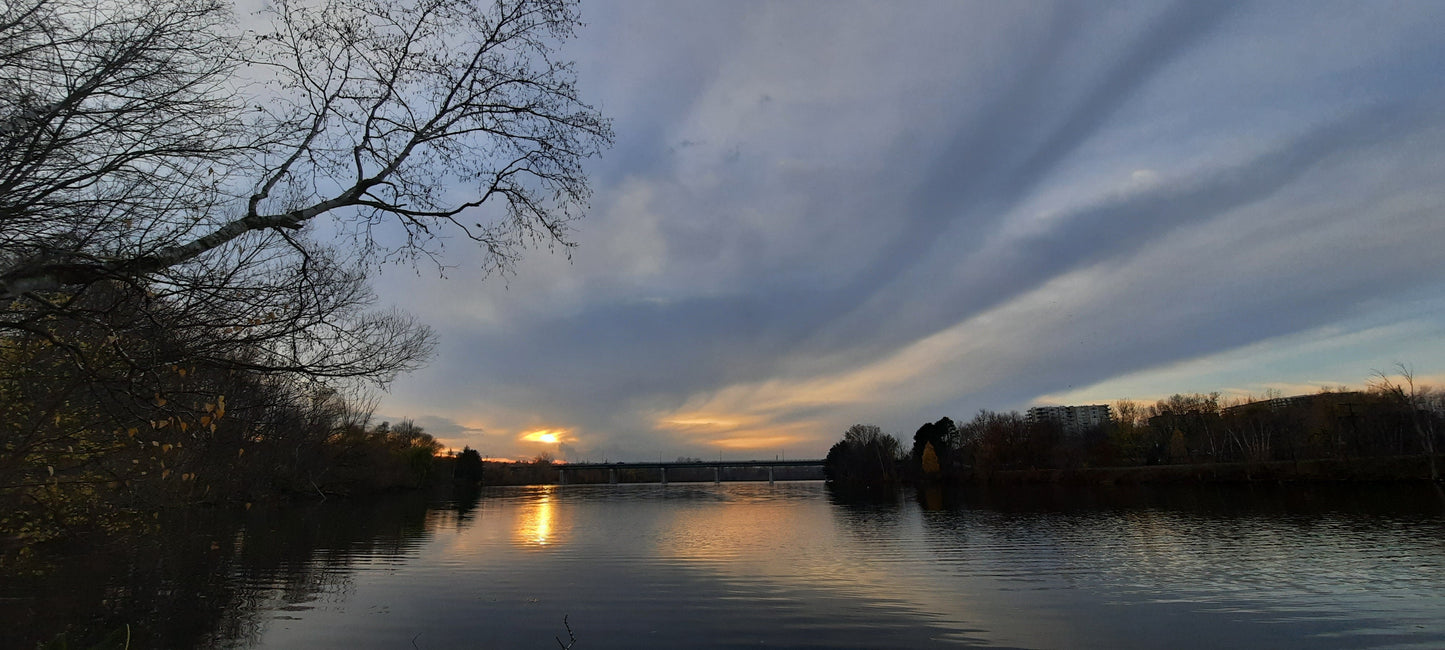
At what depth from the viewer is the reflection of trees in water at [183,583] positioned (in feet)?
44.9

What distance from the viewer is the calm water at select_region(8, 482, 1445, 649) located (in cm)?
1345

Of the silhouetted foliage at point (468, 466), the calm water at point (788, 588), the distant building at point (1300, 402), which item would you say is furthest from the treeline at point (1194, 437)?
the silhouetted foliage at point (468, 466)

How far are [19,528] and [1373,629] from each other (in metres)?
29.7

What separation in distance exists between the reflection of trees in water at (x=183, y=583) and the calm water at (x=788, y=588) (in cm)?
10

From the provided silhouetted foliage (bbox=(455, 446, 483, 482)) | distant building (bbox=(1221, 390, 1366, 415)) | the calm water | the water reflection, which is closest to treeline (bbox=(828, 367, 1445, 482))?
distant building (bbox=(1221, 390, 1366, 415))

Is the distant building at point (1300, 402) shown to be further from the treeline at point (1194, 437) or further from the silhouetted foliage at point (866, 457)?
the silhouetted foliage at point (866, 457)

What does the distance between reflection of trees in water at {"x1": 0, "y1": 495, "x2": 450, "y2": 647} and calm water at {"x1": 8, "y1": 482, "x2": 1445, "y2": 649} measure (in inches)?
3.9

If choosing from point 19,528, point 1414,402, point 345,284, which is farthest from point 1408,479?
point 19,528

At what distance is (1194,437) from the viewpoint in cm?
10481

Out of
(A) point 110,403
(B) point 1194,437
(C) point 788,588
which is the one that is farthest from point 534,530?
(B) point 1194,437

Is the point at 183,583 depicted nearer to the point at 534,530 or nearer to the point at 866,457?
the point at 534,530

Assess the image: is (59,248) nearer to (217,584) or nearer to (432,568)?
(217,584)

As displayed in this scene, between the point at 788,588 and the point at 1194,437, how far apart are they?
112866 millimetres

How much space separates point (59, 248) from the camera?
20.6ft
